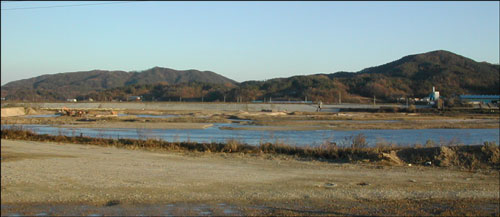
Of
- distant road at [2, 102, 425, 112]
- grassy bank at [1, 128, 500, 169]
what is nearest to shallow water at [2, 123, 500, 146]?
grassy bank at [1, 128, 500, 169]

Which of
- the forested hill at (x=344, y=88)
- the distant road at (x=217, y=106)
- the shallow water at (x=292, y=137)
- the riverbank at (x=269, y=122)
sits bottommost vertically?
the shallow water at (x=292, y=137)

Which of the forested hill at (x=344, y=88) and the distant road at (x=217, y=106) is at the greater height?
the forested hill at (x=344, y=88)

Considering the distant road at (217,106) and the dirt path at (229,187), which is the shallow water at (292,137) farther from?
the distant road at (217,106)

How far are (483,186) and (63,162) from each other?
10989 millimetres

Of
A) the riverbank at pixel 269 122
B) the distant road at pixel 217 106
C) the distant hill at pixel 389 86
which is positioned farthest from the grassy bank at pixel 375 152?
the distant hill at pixel 389 86

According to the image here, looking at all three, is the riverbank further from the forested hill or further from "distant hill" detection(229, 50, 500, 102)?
the forested hill

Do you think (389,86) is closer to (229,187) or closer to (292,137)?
(292,137)

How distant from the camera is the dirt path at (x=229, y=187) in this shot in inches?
364

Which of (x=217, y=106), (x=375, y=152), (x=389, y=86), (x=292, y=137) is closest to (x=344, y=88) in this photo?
(x=389, y=86)

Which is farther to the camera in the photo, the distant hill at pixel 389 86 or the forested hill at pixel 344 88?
the forested hill at pixel 344 88

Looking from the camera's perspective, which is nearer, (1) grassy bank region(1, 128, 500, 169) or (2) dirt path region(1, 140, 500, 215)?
(2) dirt path region(1, 140, 500, 215)

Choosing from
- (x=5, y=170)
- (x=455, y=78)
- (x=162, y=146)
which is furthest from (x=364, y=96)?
(x=5, y=170)

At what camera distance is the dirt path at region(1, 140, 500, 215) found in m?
9.23

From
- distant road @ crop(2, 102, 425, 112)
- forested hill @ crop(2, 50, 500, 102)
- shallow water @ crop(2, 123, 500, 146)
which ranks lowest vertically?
shallow water @ crop(2, 123, 500, 146)
